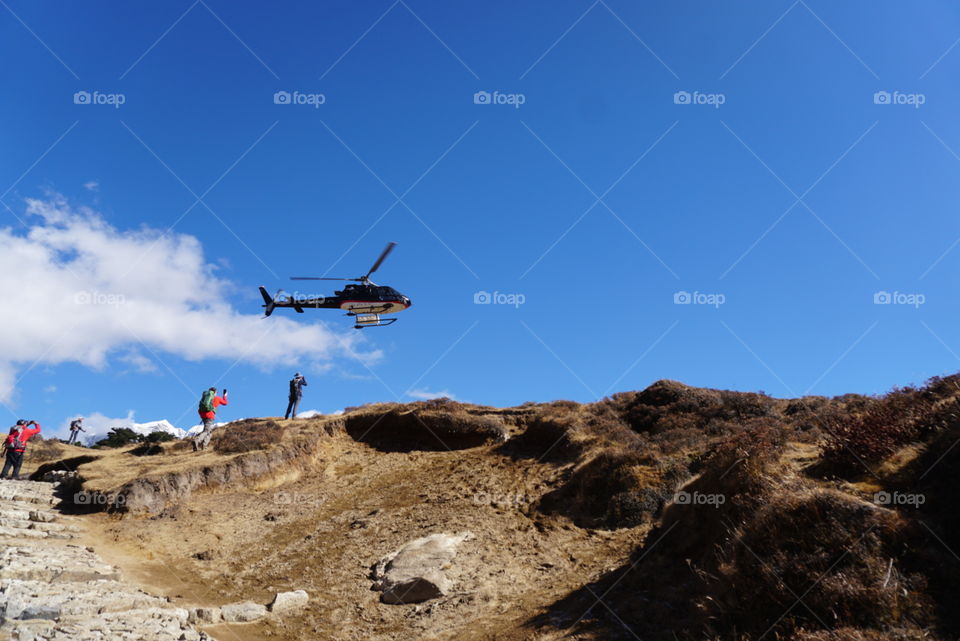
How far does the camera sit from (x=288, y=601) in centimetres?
1256

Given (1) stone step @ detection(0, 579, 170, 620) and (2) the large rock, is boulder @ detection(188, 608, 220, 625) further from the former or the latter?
(2) the large rock

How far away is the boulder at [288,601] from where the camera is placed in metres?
12.3

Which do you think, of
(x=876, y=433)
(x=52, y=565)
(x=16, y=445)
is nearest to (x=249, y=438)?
(x=16, y=445)

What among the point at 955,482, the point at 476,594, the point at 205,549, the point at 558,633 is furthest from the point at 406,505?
the point at 955,482

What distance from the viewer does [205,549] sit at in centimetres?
1655

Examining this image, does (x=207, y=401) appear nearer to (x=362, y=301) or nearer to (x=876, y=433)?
(x=362, y=301)

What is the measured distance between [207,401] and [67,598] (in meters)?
14.6

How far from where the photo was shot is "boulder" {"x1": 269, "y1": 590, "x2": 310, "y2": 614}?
12251 mm

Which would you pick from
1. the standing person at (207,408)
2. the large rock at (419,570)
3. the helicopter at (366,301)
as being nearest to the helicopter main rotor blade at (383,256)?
the helicopter at (366,301)

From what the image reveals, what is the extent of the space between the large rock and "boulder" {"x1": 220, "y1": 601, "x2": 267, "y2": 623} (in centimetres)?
258

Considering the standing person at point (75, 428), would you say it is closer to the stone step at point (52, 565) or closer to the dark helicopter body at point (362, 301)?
the dark helicopter body at point (362, 301)

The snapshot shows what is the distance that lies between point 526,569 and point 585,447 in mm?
8271

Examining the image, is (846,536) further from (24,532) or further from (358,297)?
(358,297)

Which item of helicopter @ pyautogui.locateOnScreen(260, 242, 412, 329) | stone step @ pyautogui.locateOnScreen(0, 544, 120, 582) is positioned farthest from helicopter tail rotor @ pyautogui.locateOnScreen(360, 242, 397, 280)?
stone step @ pyautogui.locateOnScreen(0, 544, 120, 582)
